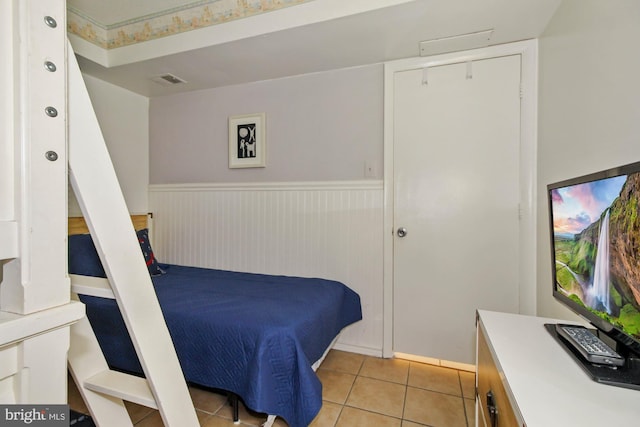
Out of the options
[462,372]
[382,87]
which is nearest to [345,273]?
[462,372]

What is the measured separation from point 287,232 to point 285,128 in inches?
34.1

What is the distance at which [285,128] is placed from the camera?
2.61 meters

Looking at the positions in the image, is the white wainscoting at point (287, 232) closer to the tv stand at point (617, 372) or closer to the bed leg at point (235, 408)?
the bed leg at point (235, 408)

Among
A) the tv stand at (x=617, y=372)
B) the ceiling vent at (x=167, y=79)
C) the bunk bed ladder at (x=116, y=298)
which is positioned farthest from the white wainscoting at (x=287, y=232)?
the bunk bed ladder at (x=116, y=298)

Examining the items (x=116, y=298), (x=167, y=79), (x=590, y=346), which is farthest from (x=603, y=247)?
(x=167, y=79)

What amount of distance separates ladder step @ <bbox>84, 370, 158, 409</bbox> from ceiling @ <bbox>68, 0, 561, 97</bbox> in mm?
1883

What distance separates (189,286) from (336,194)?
125 centimetres

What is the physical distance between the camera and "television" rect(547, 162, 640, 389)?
766 mm

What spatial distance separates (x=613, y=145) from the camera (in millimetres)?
1154

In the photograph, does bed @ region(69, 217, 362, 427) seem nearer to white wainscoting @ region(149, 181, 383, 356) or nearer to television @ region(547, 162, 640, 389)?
white wainscoting @ region(149, 181, 383, 356)

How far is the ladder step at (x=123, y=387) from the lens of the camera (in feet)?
2.42

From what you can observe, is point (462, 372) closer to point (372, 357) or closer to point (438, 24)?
point (372, 357)

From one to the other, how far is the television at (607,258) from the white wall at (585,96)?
27cm

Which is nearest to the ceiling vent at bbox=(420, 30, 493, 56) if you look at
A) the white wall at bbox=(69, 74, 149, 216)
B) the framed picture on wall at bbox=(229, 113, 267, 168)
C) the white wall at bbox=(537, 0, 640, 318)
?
the white wall at bbox=(537, 0, 640, 318)
